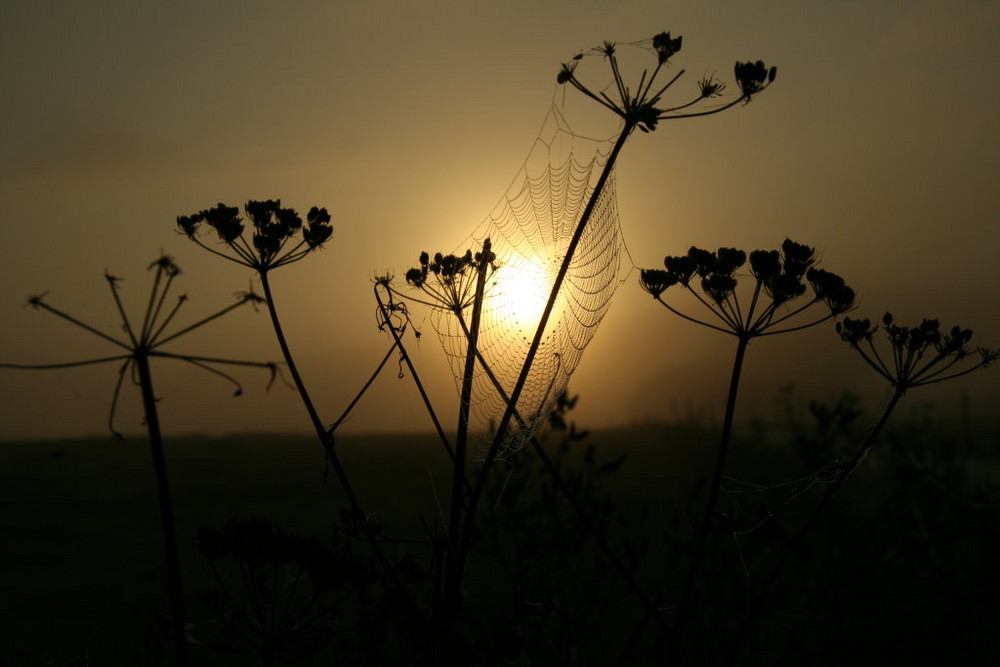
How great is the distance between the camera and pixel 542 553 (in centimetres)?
848

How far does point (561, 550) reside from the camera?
7.73m

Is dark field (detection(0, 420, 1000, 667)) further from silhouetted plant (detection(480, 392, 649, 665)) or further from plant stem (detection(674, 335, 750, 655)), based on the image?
plant stem (detection(674, 335, 750, 655))

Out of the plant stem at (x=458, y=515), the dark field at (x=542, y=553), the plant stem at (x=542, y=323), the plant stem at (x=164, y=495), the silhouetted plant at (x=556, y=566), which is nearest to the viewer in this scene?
the plant stem at (x=164, y=495)

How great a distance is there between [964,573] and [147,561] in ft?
34.7

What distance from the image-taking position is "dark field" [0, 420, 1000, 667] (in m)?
7.64

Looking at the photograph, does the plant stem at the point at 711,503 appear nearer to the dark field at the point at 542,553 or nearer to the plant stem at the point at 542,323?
the plant stem at the point at 542,323

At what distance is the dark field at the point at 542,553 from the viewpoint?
7.64 metres

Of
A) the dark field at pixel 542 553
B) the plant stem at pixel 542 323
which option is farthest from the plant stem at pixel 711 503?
the dark field at pixel 542 553

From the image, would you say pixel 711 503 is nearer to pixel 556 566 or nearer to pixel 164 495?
pixel 164 495

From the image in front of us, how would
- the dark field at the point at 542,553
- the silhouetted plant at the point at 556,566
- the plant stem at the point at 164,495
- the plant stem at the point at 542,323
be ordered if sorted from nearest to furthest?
the plant stem at the point at 164,495 → the plant stem at the point at 542,323 → the silhouetted plant at the point at 556,566 → the dark field at the point at 542,553

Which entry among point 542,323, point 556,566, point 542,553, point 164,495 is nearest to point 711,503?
point 542,323

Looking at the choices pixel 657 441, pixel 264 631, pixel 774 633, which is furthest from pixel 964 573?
pixel 657 441

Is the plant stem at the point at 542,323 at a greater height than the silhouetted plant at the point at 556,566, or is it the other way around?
the plant stem at the point at 542,323

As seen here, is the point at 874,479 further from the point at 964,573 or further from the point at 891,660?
the point at 891,660
